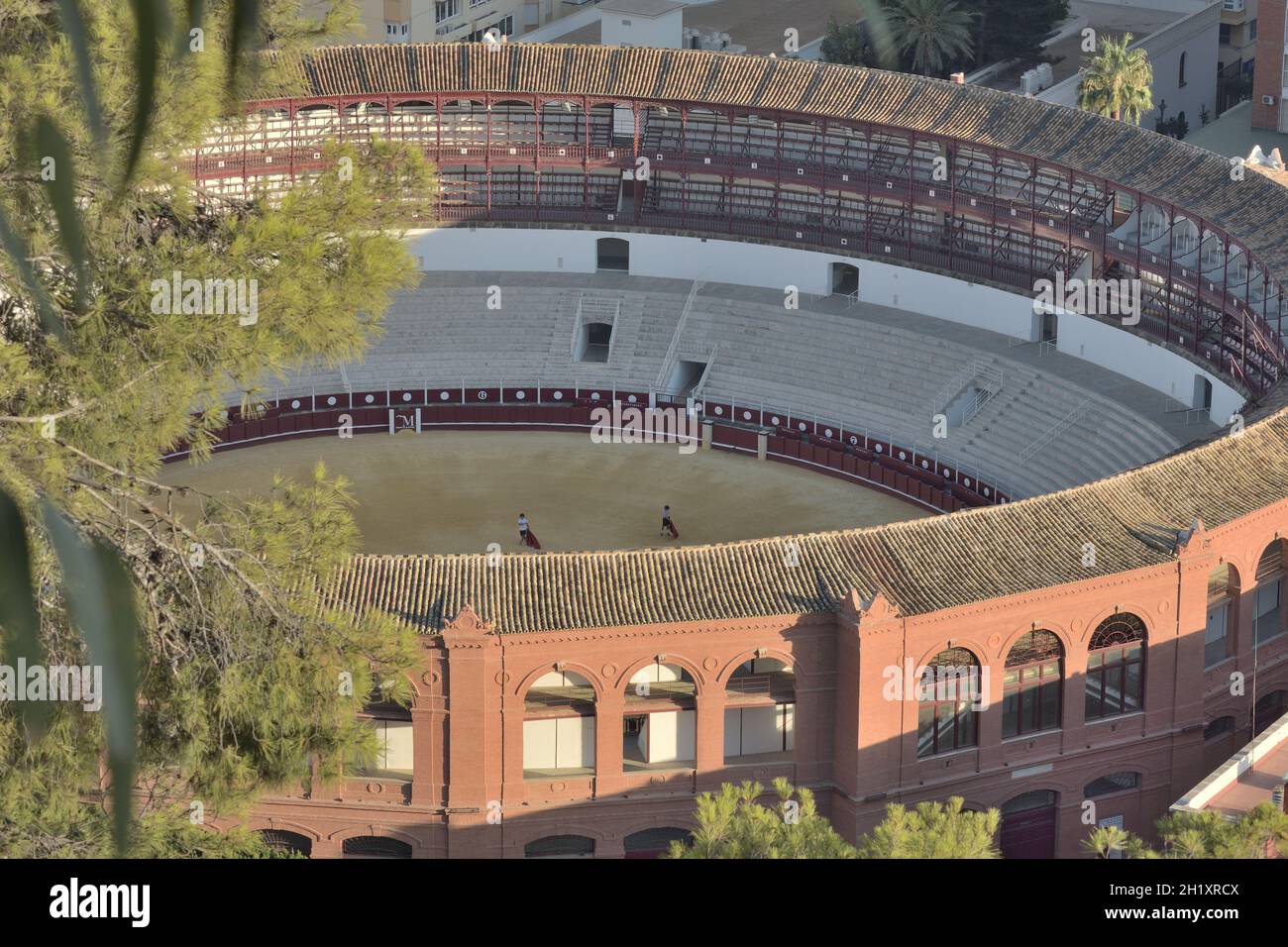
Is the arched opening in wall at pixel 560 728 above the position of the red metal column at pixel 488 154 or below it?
below

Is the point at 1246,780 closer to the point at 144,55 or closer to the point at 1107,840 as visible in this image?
the point at 1107,840

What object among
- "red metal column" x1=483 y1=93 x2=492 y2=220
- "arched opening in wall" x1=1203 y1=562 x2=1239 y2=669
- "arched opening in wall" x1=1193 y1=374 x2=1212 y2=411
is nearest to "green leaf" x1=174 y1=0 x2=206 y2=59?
"arched opening in wall" x1=1203 y1=562 x2=1239 y2=669

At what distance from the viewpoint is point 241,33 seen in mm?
7504

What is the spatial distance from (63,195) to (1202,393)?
56200mm

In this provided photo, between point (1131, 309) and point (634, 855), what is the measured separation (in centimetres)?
2941

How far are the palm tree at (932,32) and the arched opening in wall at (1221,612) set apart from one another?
37.7 meters

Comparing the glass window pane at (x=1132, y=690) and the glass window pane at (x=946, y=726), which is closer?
the glass window pane at (x=946, y=726)

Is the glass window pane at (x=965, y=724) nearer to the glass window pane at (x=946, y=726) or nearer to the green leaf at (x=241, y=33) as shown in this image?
the glass window pane at (x=946, y=726)

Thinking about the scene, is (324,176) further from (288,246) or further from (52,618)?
(52,618)

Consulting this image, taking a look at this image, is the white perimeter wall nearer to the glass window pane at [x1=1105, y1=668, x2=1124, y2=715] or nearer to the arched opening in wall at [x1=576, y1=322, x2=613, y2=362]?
the arched opening in wall at [x1=576, y1=322, x2=613, y2=362]

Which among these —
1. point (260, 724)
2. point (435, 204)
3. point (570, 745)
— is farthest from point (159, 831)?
point (435, 204)

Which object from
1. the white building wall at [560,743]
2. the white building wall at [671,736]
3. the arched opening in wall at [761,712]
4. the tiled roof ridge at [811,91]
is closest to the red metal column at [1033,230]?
the tiled roof ridge at [811,91]

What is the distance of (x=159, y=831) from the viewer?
3059 cm
